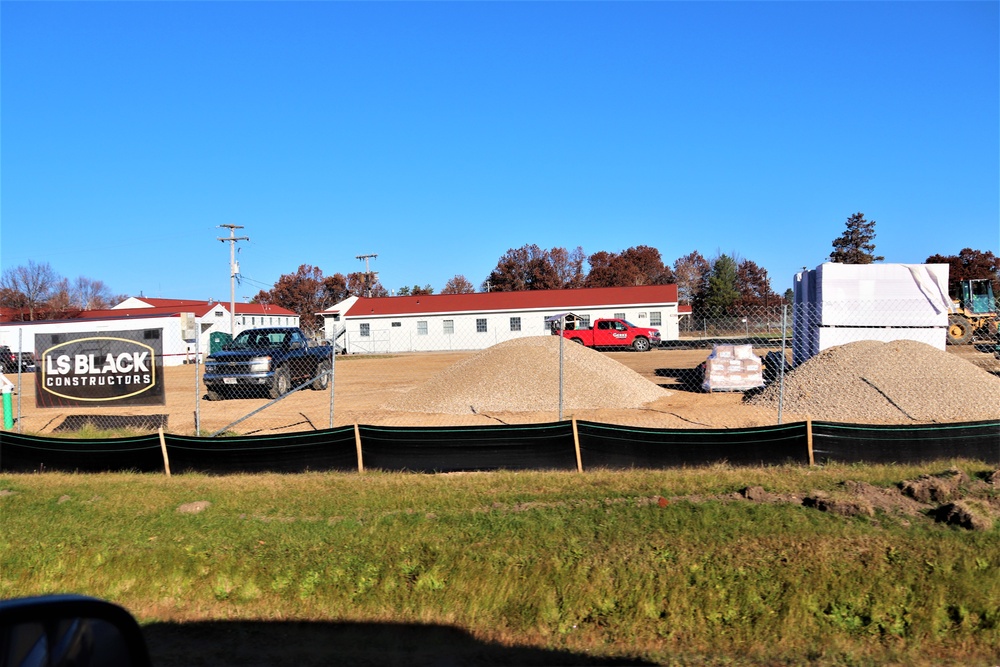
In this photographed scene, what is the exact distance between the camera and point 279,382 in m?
17.9

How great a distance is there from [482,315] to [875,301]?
29631 millimetres

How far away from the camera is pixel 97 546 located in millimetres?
6691

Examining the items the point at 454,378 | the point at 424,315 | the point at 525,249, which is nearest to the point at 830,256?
the point at 525,249

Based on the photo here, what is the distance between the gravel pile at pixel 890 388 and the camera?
13172 millimetres

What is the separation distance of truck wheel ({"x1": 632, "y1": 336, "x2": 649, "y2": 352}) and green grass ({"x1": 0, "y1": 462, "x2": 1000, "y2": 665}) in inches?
1141

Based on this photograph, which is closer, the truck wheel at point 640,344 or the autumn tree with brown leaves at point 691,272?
the truck wheel at point 640,344

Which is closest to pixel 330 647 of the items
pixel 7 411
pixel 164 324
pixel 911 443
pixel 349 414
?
pixel 911 443

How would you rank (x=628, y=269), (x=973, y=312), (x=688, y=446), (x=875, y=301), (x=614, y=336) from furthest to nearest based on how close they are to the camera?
(x=628, y=269)
(x=614, y=336)
(x=973, y=312)
(x=875, y=301)
(x=688, y=446)

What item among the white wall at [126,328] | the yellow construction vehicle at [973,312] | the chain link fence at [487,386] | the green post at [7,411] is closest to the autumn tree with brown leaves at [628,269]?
the yellow construction vehicle at [973,312]

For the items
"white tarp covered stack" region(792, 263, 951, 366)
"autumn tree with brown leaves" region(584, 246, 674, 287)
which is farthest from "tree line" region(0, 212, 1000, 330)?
"white tarp covered stack" region(792, 263, 951, 366)

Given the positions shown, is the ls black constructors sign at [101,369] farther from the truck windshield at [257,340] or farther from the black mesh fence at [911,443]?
the black mesh fence at [911,443]

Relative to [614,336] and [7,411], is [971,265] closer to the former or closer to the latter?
[614,336]

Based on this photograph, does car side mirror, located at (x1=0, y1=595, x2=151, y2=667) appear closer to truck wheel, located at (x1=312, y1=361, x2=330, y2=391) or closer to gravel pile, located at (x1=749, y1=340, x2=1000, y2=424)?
gravel pile, located at (x1=749, y1=340, x2=1000, y2=424)

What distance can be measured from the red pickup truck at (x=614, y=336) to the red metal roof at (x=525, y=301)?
327 inches
